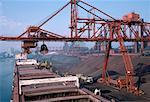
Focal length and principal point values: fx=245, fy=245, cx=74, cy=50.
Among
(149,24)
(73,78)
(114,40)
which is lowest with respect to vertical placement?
(73,78)

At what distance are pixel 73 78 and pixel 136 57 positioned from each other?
55.2m

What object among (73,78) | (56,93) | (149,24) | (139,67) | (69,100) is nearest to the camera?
(69,100)

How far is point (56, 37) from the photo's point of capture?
35.3 meters

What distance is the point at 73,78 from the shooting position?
24969 mm

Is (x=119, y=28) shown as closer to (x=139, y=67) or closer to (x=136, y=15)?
(x=136, y=15)

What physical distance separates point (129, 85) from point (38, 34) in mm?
15634

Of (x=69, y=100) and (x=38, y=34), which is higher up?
(x=38, y=34)

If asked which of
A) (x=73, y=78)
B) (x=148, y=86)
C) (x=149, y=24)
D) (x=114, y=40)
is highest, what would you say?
(x=149, y=24)

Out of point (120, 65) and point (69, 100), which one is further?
point (120, 65)

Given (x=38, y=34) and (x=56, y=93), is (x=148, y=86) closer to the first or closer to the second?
(x=38, y=34)

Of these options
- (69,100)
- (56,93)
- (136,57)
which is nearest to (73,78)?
(56,93)

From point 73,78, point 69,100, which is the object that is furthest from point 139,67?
point 69,100

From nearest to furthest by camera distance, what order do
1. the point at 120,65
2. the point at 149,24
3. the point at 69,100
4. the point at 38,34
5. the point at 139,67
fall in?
→ the point at 69,100 → the point at 38,34 → the point at 149,24 → the point at 139,67 → the point at 120,65

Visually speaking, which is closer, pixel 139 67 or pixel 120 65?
pixel 139 67
